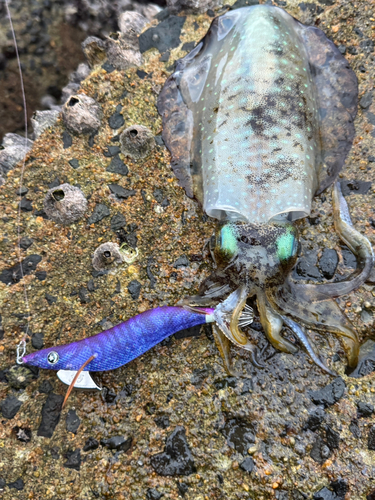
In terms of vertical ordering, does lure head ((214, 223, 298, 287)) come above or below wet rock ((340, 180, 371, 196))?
below

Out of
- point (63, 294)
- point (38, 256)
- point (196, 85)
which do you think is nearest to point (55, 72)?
point (196, 85)

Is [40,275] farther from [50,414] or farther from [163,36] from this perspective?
[163,36]

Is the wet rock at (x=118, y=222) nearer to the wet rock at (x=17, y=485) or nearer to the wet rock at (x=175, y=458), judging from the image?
the wet rock at (x=175, y=458)

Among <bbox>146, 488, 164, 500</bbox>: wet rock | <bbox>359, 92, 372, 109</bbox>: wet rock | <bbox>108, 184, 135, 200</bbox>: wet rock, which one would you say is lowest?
<bbox>146, 488, 164, 500</bbox>: wet rock

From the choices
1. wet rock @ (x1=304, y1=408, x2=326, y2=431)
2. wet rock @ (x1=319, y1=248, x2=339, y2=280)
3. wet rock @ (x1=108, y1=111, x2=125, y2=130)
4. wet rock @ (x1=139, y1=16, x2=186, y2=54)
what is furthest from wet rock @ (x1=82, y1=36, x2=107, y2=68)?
wet rock @ (x1=304, y1=408, x2=326, y2=431)

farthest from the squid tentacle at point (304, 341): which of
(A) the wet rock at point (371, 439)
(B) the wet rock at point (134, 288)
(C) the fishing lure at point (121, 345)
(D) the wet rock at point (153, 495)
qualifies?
(D) the wet rock at point (153, 495)

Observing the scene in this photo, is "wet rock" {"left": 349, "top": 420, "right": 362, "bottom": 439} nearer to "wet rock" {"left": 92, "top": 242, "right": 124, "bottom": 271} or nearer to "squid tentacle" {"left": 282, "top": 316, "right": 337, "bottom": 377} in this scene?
"squid tentacle" {"left": 282, "top": 316, "right": 337, "bottom": 377}

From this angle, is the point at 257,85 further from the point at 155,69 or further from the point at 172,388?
the point at 172,388

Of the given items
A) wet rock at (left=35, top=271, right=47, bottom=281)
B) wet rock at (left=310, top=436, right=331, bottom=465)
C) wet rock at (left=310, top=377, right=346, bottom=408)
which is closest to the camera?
wet rock at (left=310, top=436, right=331, bottom=465)
